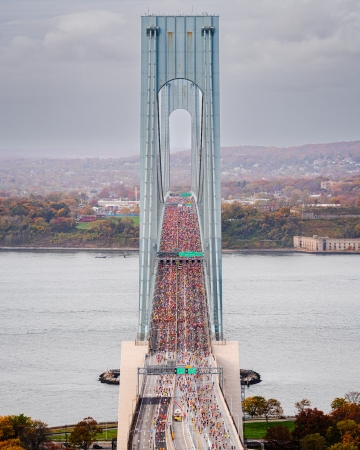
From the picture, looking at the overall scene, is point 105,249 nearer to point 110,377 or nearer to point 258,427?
point 110,377

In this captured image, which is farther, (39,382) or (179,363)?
(39,382)

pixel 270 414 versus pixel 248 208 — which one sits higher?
pixel 248 208

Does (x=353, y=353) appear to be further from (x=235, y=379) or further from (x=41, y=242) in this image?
(x=41, y=242)

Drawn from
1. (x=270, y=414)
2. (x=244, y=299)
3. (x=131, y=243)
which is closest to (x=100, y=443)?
(x=270, y=414)

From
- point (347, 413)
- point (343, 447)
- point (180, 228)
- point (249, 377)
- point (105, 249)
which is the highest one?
point (105, 249)

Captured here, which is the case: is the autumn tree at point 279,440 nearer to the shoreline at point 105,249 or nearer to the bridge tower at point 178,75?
the bridge tower at point 178,75

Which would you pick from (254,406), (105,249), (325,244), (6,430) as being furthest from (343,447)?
(105,249)
